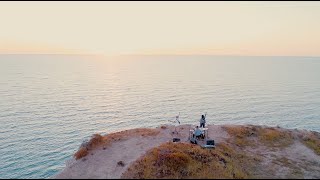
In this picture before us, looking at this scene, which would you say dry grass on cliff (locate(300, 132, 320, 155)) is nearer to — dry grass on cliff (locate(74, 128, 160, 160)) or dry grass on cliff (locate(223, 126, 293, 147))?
dry grass on cliff (locate(223, 126, 293, 147))

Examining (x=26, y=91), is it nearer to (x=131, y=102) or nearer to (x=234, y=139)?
(x=131, y=102)

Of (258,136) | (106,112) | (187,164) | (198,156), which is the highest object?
(106,112)

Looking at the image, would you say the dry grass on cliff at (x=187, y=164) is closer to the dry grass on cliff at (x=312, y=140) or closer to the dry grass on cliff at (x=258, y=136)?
the dry grass on cliff at (x=258, y=136)

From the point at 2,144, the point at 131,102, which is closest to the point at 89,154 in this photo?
the point at 2,144

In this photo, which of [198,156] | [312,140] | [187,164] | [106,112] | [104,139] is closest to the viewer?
[187,164]

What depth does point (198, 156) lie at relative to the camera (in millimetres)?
41562

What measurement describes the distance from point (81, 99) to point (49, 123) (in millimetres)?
37633

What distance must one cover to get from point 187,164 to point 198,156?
3.02 m

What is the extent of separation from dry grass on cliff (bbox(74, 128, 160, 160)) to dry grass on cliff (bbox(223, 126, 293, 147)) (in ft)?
43.6

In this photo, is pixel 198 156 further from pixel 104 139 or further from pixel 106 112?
pixel 106 112

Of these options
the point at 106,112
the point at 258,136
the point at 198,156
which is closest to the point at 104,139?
the point at 198,156

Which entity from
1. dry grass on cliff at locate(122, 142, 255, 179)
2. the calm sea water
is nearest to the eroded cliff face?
dry grass on cliff at locate(122, 142, 255, 179)

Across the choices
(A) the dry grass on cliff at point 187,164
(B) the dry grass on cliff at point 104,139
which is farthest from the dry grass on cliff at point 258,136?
(B) the dry grass on cliff at point 104,139

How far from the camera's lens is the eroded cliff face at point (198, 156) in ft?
125
